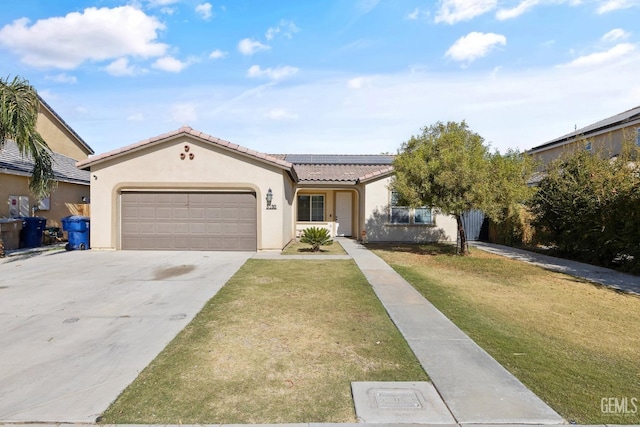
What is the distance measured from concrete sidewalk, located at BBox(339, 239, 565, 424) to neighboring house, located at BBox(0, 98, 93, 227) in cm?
1417

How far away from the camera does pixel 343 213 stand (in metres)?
19.2

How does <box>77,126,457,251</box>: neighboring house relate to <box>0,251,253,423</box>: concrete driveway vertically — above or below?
above

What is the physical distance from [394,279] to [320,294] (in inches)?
93.3

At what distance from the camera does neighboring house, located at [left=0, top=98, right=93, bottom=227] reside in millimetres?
13453

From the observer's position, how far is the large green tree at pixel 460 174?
11016mm

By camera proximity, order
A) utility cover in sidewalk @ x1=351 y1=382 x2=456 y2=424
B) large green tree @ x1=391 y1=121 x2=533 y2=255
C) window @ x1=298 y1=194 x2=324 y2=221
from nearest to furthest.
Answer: utility cover in sidewalk @ x1=351 y1=382 x2=456 y2=424, large green tree @ x1=391 y1=121 x2=533 y2=255, window @ x1=298 y1=194 x2=324 y2=221

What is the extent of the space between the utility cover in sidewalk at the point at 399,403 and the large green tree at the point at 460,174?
8671 millimetres

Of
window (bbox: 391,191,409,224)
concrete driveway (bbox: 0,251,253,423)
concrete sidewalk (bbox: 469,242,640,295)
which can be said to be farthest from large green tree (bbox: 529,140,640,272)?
concrete driveway (bbox: 0,251,253,423)

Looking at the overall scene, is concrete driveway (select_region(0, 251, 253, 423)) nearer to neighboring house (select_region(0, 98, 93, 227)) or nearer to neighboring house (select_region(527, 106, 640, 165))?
neighboring house (select_region(0, 98, 93, 227))

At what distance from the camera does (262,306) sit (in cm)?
620

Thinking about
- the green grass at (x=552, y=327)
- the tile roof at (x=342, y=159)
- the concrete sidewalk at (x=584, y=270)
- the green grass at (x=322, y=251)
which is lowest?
the green grass at (x=552, y=327)

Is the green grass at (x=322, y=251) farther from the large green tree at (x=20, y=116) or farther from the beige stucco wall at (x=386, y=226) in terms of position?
the large green tree at (x=20, y=116)

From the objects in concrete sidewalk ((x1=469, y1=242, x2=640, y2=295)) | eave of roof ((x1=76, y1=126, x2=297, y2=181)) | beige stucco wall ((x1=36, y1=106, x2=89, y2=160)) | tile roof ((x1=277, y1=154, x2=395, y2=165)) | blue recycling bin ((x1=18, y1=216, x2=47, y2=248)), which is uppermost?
beige stucco wall ((x1=36, y1=106, x2=89, y2=160))

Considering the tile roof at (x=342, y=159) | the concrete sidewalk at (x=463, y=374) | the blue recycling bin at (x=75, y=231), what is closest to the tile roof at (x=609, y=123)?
the tile roof at (x=342, y=159)
